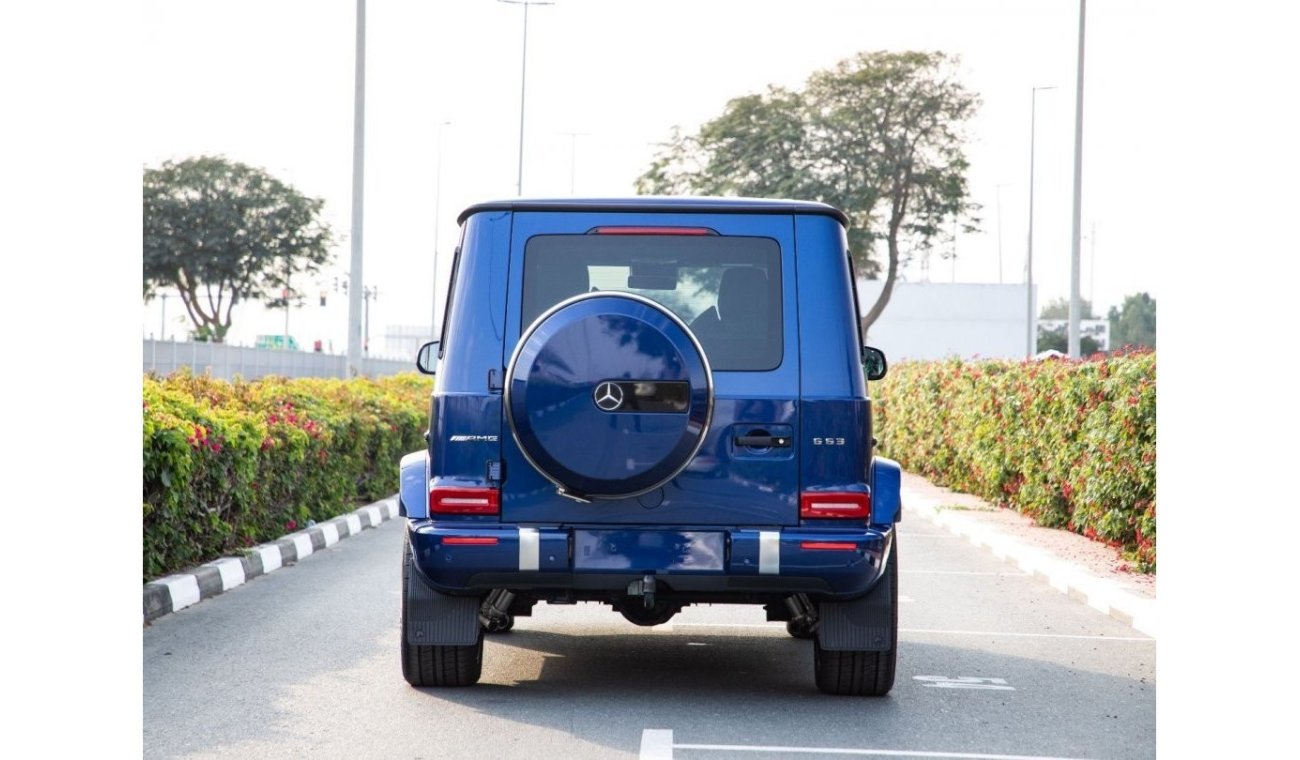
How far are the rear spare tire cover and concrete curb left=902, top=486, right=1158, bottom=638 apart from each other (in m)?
4.27

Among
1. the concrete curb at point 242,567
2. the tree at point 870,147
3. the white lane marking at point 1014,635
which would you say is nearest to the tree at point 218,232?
the tree at point 870,147

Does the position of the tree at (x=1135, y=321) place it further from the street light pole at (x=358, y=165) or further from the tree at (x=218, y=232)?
the street light pole at (x=358, y=165)

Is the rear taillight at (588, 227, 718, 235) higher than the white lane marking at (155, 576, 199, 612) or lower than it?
higher

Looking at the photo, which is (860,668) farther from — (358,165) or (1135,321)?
(1135,321)

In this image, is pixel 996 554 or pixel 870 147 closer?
pixel 996 554

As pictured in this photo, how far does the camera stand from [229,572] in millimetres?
10375

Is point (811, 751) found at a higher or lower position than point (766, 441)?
lower

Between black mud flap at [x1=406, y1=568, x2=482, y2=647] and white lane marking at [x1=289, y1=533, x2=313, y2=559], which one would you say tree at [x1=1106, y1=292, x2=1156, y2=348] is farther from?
black mud flap at [x1=406, y1=568, x2=482, y2=647]

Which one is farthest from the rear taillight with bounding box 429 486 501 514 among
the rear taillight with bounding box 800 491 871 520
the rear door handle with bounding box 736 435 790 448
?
the rear taillight with bounding box 800 491 871 520

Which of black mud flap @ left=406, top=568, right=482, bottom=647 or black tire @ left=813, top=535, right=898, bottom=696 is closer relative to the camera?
black mud flap @ left=406, top=568, right=482, bottom=647

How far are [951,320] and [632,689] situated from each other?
67.1 meters

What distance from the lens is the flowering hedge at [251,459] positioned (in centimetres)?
924

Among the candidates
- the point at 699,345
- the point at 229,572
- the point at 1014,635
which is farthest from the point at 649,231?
the point at 229,572

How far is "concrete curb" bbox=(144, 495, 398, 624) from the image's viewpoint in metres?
9.08
